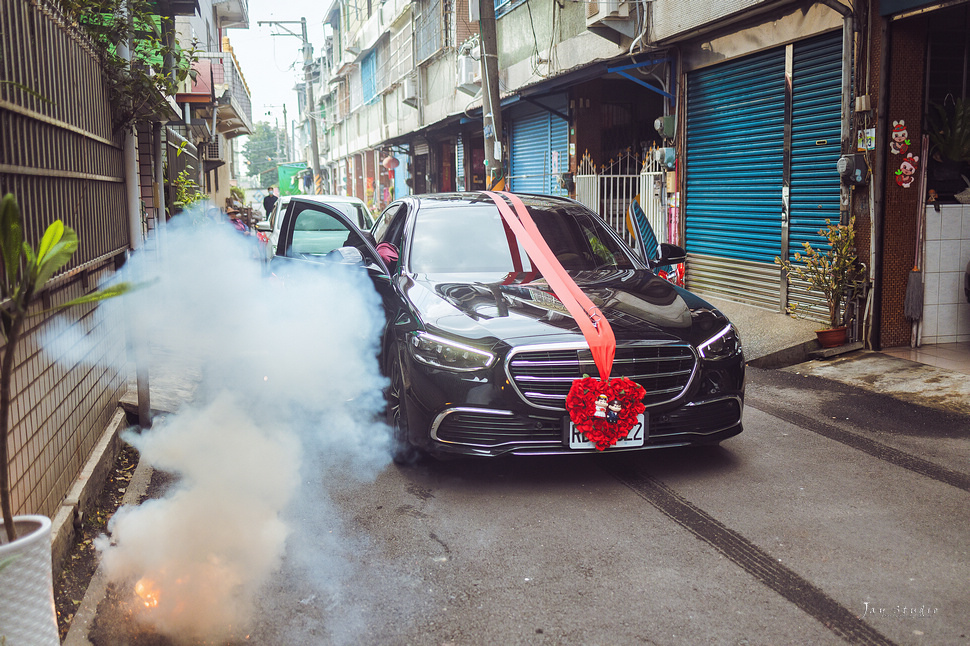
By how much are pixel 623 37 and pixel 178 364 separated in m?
8.48

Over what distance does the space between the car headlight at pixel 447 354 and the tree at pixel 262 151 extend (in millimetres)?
98483

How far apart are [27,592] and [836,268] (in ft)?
25.1

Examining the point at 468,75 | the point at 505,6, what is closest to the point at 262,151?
the point at 468,75

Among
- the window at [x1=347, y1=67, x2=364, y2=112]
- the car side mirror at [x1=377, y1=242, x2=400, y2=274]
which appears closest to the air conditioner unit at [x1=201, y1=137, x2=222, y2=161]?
the window at [x1=347, y1=67, x2=364, y2=112]

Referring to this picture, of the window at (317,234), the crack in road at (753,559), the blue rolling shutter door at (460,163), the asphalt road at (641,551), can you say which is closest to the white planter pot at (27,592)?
the asphalt road at (641,551)

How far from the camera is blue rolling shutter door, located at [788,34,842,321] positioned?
879cm

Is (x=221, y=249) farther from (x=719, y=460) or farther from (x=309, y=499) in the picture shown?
(x=719, y=460)

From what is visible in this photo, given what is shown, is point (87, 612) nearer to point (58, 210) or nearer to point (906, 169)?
point (58, 210)

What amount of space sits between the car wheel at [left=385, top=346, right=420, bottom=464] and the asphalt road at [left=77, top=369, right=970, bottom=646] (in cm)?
15

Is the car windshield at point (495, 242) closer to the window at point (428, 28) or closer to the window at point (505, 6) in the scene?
the window at point (505, 6)

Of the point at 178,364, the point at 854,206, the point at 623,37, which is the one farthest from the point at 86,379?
the point at 623,37

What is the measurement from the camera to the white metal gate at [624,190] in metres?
12.5

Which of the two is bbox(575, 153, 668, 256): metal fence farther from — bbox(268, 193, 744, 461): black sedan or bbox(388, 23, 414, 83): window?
bbox(388, 23, 414, 83): window

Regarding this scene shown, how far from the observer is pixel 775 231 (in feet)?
32.8
